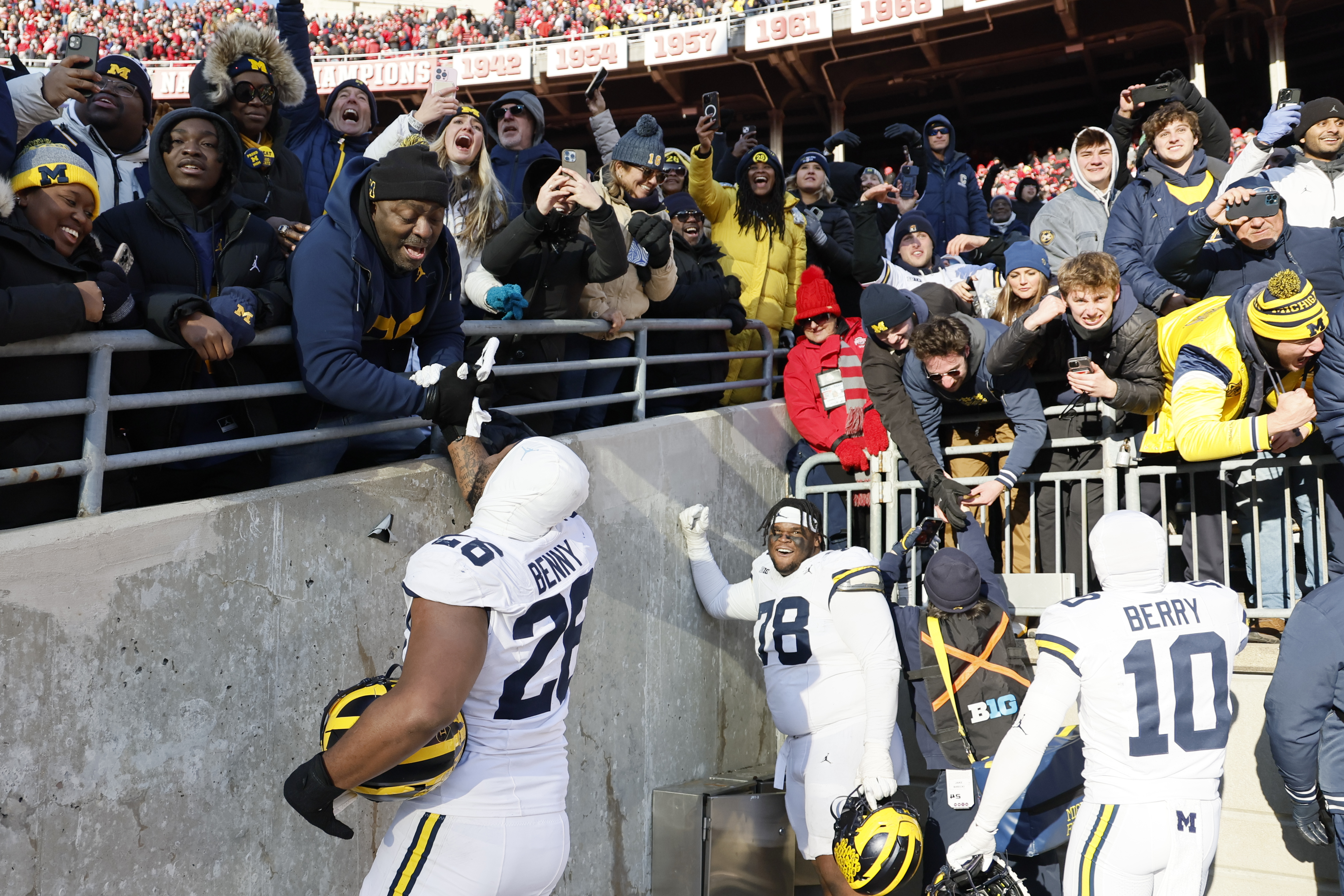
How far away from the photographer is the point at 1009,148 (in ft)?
83.6

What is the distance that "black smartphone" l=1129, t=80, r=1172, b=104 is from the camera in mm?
6973

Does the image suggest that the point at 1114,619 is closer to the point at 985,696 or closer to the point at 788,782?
the point at 985,696

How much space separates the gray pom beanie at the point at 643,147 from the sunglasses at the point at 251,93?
1.75 meters

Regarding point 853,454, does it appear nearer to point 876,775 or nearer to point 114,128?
point 876,775

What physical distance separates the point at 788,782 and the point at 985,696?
3.67ft

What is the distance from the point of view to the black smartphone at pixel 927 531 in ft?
19.9

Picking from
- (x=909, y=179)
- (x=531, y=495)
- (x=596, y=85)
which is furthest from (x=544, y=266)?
(x=909, y=179)

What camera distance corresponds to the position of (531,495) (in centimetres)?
304

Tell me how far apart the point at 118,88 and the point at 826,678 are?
14.2 feet

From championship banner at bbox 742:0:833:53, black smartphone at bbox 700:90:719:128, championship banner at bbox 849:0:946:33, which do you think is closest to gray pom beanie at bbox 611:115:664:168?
black smartphone at bbox 700:90:719:128

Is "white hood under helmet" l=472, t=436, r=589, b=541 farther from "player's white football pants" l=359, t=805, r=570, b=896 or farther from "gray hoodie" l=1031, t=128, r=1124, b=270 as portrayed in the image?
"gray hoodie" l=1031, t=128, r=1124, b=270

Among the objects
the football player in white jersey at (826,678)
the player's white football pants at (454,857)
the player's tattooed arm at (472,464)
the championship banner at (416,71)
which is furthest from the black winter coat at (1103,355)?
the championship banner at (416,71)

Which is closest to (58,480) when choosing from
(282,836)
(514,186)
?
(282,836)

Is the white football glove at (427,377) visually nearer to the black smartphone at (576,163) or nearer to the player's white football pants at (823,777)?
the black smartphone at (576,163)
